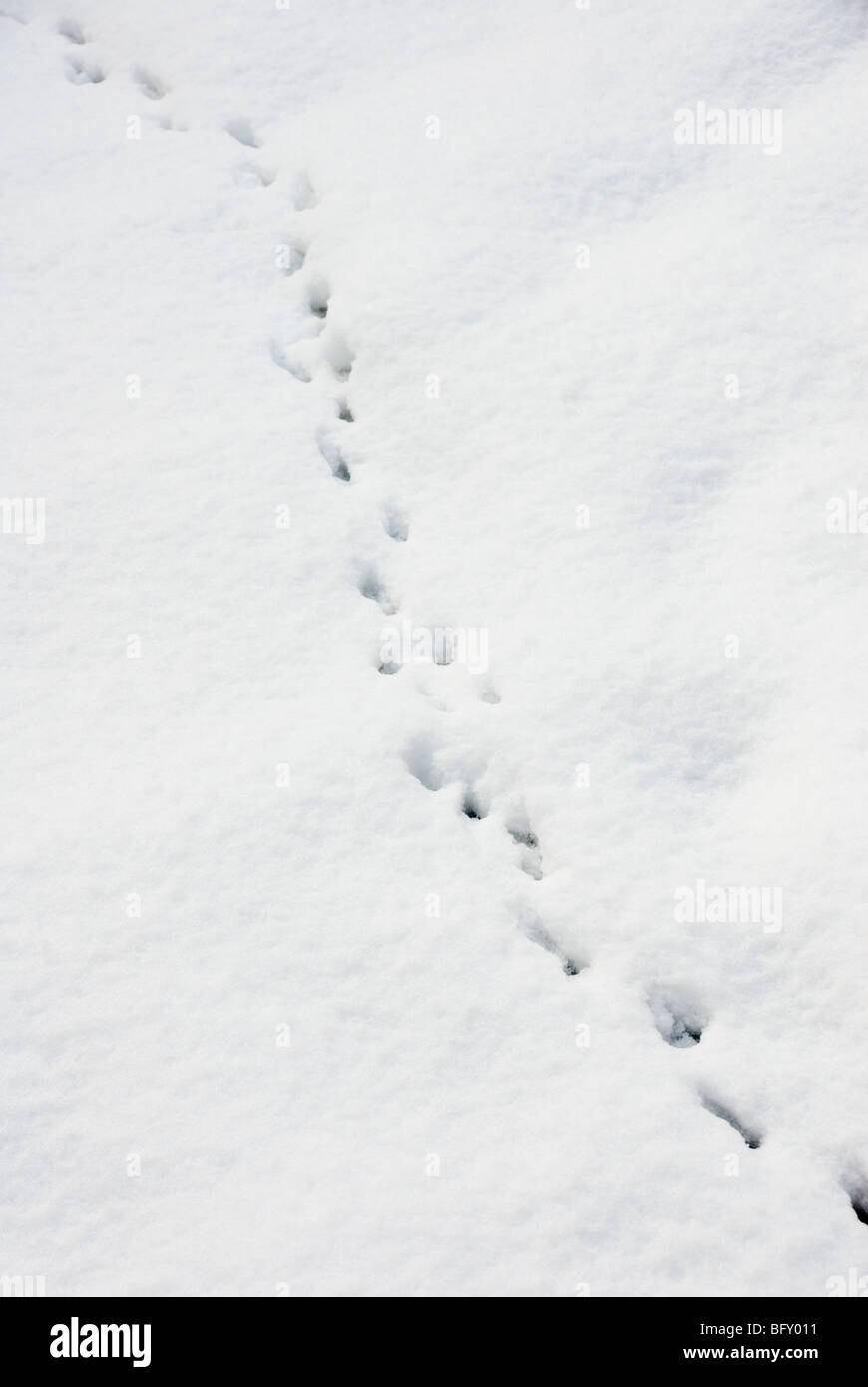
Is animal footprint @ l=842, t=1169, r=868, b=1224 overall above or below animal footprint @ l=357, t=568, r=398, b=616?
below

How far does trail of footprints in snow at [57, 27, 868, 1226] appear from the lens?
2.92 metres

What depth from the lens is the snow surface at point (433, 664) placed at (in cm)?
283

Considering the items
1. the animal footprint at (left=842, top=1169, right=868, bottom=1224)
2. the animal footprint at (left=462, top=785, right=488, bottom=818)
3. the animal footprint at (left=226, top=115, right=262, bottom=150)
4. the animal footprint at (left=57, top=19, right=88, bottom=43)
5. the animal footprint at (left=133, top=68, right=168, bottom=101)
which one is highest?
the animal footprint at (left=57, top=19, right=88, bottom=43)

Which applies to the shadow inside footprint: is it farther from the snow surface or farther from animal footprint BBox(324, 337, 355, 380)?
animal footprint BBox(324, 337, 355, 380)

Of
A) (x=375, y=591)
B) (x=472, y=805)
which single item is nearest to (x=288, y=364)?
(x=375, y=591)

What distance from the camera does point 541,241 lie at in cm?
485

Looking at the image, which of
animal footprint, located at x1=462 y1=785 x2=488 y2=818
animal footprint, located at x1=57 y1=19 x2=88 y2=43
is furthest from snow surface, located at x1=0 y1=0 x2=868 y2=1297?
animal footprint, located at x1=57 y1=19 x2=88 y2=43

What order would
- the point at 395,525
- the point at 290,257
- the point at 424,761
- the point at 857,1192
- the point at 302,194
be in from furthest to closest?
the point at 302,194 → the point at 290,257 → the point at 395,525 → the point at 424,761 → the point at 857,1192

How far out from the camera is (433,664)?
3.82 m

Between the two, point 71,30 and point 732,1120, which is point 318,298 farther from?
point 732,1120

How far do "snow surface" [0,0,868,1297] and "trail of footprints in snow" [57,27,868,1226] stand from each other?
2 cm

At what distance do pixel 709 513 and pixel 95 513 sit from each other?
2.10m

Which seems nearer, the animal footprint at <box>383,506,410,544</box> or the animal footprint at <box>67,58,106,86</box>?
the animal footprint at <box>383,506,410,544</box>

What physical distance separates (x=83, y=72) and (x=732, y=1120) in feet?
18.1
